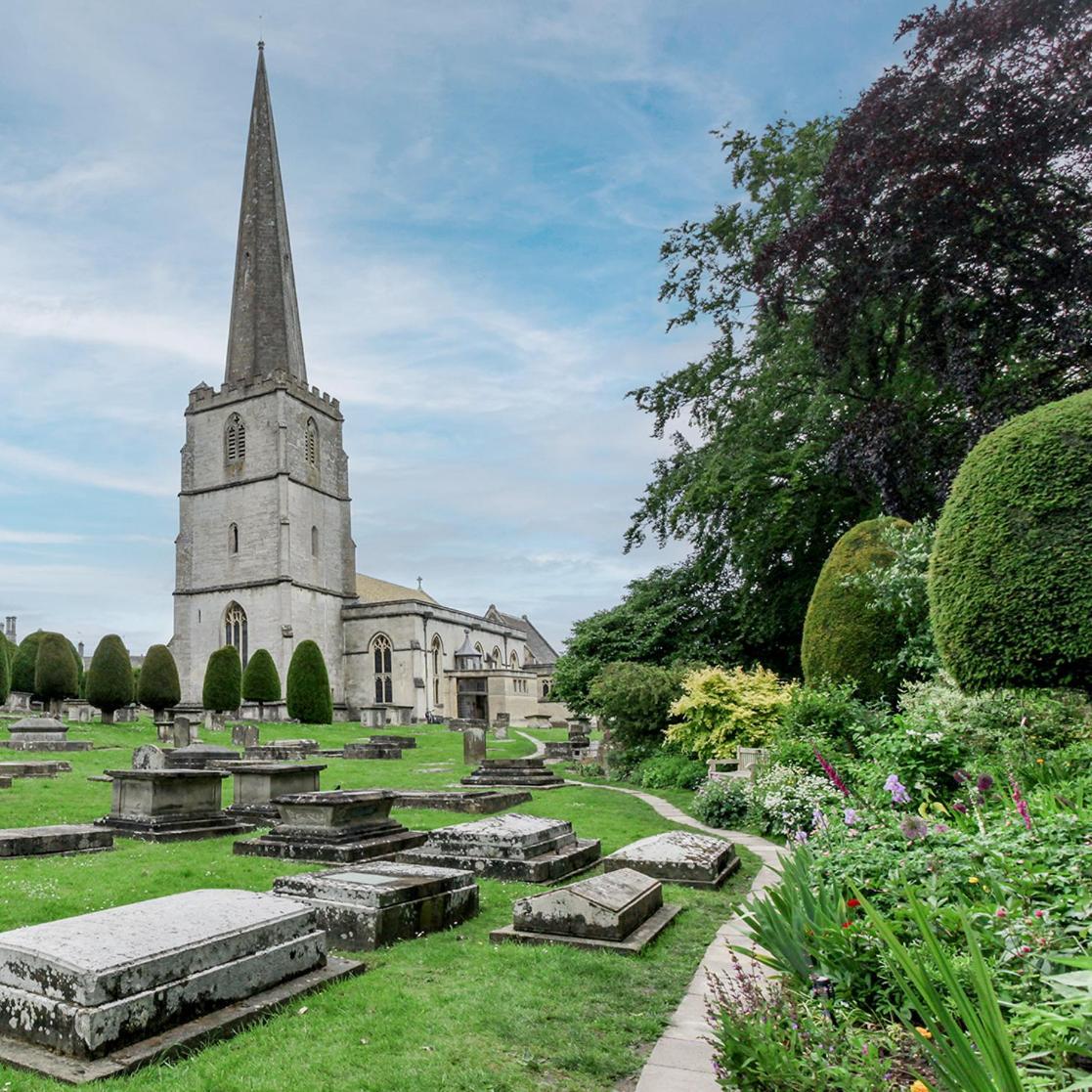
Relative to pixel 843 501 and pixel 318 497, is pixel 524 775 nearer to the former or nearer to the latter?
pixel 843 501

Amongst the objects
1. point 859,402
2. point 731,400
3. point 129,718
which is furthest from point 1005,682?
point 129,718

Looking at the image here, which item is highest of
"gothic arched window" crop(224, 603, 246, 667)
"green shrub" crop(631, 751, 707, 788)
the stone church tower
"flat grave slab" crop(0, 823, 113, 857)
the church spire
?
the church spire

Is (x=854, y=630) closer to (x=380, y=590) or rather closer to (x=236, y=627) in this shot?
(x=236, y=627)

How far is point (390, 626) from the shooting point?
168 ft

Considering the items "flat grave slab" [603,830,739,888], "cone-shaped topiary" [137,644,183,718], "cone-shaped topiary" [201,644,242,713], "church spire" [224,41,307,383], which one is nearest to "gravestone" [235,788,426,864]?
"flat grave slab" [603,830,739,888]

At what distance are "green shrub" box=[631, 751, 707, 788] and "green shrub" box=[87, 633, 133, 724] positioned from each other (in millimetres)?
21543

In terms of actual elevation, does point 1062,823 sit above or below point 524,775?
above

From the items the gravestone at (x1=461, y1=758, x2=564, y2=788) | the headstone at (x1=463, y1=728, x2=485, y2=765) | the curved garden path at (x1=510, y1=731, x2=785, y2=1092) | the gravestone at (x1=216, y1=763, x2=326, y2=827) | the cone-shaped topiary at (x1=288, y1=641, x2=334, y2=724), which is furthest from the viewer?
the cone-shaped topiary at (x1=288, y1=641, x2=334, y2=724)

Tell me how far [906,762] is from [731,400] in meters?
14.7

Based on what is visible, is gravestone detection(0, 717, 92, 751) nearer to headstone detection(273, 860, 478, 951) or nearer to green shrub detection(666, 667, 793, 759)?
green shrub detection(666, 667, 793, 759)

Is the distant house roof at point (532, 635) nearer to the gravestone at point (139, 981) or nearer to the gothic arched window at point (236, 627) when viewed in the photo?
the gothic arched window at point (236, 627)

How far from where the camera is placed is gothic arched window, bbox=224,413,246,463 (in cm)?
4984

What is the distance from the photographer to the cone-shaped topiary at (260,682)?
38.9 meters

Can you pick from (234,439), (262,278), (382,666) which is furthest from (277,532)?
(262,278)
